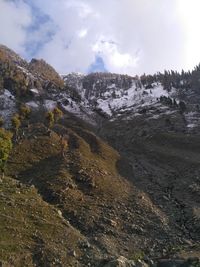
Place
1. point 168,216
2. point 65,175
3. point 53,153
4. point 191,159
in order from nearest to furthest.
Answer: point 168,216 → point 65,175 → point 53,153 → point 191,159

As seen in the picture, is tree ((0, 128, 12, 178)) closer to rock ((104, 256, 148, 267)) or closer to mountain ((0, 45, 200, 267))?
mountain ((0, 45, 200, 267))

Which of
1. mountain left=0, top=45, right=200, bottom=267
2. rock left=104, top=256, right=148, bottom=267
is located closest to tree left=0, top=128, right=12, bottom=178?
mountain left=0, top=45, right=200, bottom=267

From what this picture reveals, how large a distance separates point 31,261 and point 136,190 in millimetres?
42759

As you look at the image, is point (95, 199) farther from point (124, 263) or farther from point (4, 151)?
point (124, 263)

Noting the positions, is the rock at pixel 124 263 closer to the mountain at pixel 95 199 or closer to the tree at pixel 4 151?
the mountain at pixel 95 199

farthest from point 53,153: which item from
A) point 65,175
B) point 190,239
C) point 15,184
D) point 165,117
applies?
point 165,117

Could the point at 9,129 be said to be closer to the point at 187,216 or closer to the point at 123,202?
the point at 123,202

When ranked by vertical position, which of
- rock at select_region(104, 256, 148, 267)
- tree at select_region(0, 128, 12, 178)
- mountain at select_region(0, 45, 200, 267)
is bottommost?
rock at select_region(104, 256, 148, 267)

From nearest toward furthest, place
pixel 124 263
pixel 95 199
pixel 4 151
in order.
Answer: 1. pixel 124 263
2. pixel 95 199
3. pixel 4 151

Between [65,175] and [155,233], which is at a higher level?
[65,175]

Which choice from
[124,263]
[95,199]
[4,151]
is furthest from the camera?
[4,151]

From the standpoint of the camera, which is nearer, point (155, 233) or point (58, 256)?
point (58, 256)

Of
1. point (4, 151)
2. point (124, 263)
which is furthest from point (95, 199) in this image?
point (124, 263)

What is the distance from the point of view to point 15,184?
81.8 metres
